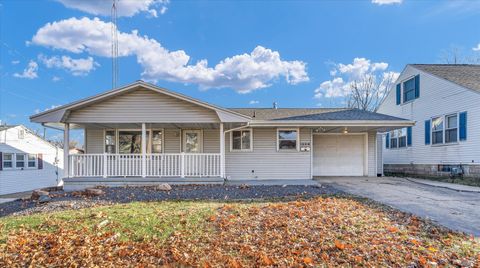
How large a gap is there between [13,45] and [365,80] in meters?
32.3

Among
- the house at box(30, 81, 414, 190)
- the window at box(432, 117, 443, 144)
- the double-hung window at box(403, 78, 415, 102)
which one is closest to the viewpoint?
the house at box(30, 81, 414, 190)

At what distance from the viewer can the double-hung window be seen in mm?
15970

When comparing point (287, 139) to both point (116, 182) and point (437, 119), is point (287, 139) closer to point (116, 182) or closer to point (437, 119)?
point (116, 182)

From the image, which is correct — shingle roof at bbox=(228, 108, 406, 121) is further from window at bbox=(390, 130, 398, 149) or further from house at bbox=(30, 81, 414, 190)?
window at bbox=(390, 130, 398, 149)

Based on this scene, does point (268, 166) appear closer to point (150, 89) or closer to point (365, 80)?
point (150, 89)

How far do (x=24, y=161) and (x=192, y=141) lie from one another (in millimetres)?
12751

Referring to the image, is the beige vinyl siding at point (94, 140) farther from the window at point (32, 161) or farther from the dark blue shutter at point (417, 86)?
the dark blue shutter at point (417, 86)

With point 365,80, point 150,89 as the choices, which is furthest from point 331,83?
point 150,89

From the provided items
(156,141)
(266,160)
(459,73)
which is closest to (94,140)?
(156,141)

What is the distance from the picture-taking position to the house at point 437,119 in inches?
480

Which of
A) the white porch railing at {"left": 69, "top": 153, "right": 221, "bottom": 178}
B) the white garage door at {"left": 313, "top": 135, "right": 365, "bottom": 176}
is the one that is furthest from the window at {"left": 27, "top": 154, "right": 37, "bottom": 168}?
the white garage door at {"left": 313, "top": 135, "right": 365, "bottom": 176}

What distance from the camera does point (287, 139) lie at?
1254 cm

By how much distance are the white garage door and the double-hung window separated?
194 inches

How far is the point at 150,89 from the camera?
10633 mm
